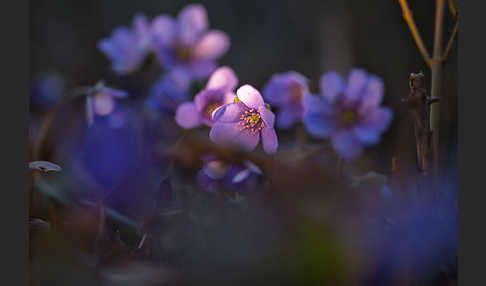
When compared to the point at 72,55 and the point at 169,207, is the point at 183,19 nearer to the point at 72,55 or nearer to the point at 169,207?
the point at 169,207

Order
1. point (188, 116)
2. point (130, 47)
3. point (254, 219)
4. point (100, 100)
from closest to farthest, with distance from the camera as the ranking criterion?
point (254, 219) < point (188, 116) < point (100, 100) < point (130, 47)

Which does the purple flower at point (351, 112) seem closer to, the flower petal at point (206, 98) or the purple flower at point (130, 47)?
the flower petal at point (206, 98)

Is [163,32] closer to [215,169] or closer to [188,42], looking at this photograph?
[188,42]

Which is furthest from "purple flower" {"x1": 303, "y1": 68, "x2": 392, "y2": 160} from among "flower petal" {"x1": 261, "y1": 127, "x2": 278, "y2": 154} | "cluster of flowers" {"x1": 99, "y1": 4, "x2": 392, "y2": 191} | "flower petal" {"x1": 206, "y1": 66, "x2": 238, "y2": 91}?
"flower petal" {"x1": 261, "y1": 127, "x2": 278, "y2": 154}

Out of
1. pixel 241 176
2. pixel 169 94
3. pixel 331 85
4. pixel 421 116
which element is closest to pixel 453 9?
pixel 421 116

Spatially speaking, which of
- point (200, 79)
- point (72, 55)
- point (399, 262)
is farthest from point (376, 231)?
point (72, 55)

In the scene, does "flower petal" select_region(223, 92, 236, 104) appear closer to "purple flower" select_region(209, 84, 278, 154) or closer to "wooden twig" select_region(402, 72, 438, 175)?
"purple flower" select_region(209, 84, 278, 154)
